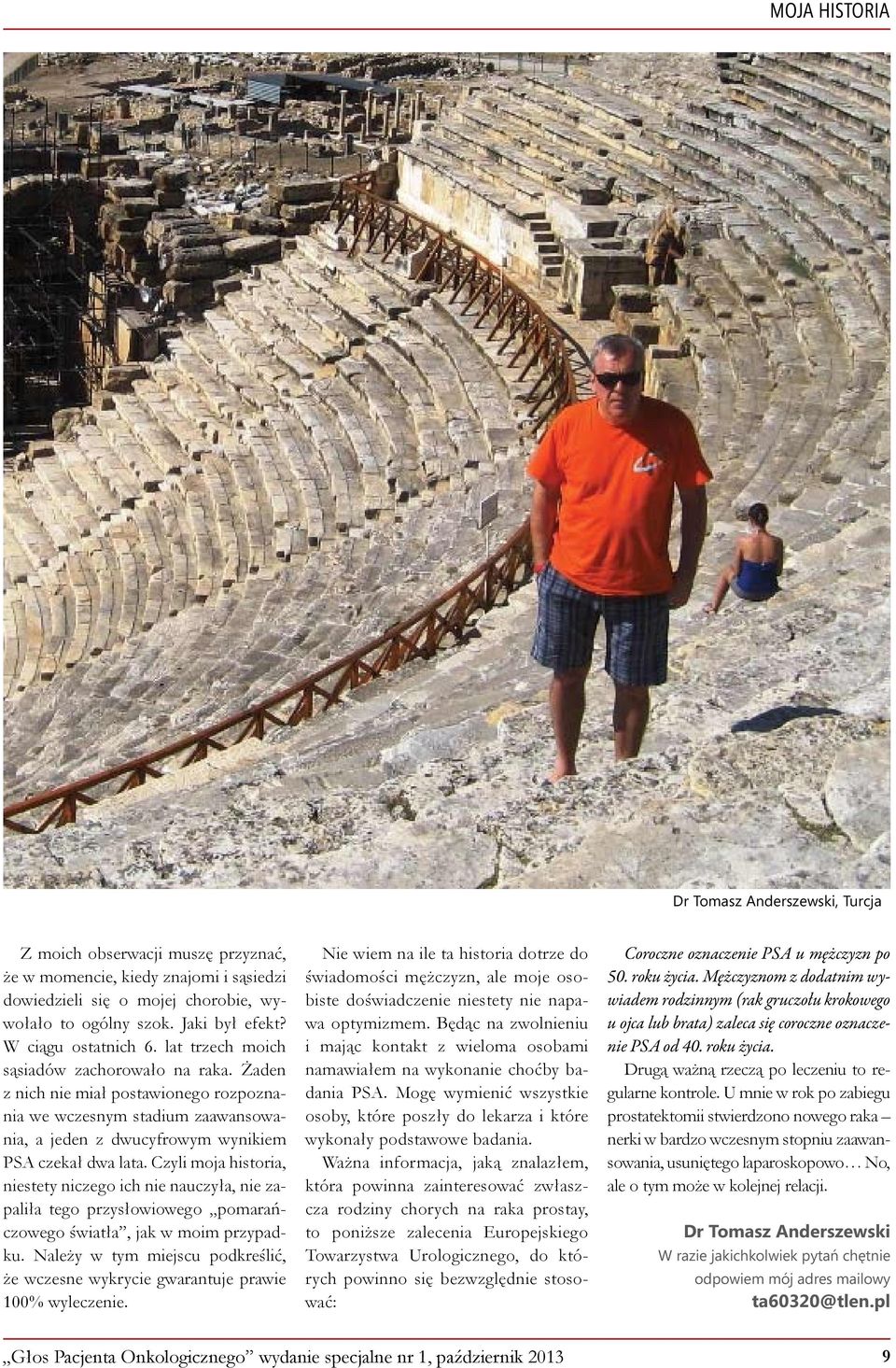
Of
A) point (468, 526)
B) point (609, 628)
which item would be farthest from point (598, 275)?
point (609, 628)

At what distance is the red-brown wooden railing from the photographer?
36.6 feet

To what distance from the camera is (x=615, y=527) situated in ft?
23.4

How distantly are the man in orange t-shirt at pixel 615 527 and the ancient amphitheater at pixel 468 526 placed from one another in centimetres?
54

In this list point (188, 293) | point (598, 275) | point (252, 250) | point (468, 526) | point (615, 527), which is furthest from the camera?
point (252, 250)

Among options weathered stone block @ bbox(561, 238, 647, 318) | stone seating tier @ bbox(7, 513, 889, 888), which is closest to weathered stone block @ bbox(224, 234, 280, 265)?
weathered stone block @ bbox(561, 238, 647, 318)

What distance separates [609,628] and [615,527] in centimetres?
51

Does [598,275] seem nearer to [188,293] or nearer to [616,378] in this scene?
[188,293]

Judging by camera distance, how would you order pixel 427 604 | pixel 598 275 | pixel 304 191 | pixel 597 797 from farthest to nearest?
pixel 304 191
pixel 598 275
pixel 427 604
pixel 597 797

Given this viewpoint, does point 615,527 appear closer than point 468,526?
Yes

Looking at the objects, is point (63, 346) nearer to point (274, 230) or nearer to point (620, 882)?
point (274, 230)

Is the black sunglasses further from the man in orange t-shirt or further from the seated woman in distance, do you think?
the seated woman in distance

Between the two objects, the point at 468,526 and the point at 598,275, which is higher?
the point at 598,275

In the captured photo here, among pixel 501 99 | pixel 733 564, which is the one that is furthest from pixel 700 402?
pixel 501 99
